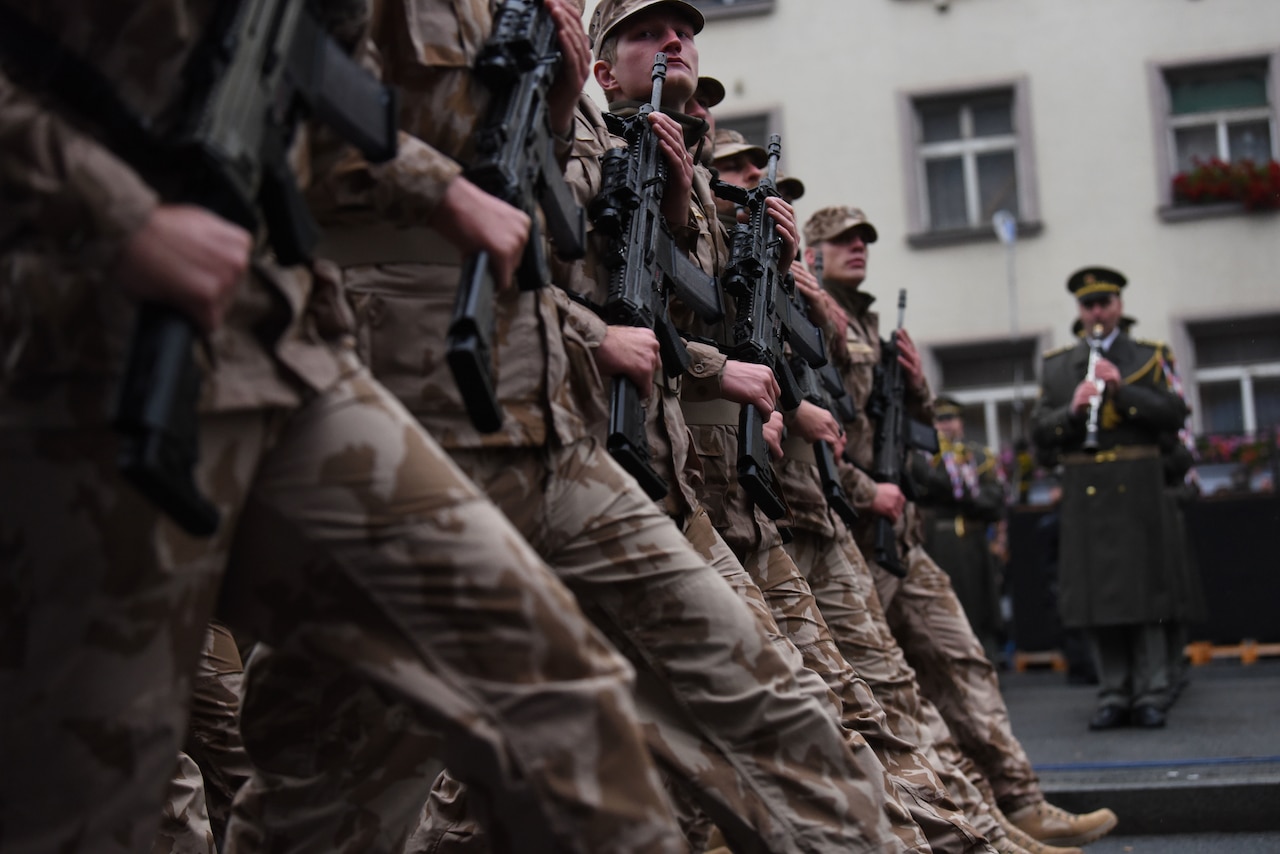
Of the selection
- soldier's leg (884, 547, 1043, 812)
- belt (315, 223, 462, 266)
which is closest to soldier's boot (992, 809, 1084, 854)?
soldier's leg (884, 547, 1043, 812)

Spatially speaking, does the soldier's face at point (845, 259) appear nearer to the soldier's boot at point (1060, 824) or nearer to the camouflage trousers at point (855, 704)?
the soldier's boot at point (1060, 824)

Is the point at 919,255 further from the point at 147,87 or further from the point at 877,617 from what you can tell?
the point at 147,87

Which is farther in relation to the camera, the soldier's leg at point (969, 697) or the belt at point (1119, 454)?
the belt at point (1119, 454)

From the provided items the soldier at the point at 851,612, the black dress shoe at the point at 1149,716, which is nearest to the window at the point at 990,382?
the black dress shoe at the point at 1149,716

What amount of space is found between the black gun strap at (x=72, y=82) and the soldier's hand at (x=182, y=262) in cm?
14

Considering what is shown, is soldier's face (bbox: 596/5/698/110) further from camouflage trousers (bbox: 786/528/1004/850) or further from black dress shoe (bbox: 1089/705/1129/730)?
black dress shoe (bbox: 1089/705/1129/730)

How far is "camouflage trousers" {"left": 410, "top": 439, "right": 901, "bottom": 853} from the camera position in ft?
9.24

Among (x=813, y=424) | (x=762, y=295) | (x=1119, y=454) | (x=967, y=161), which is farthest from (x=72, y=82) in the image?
(x=967, y=161)

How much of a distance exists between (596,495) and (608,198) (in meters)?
1.17

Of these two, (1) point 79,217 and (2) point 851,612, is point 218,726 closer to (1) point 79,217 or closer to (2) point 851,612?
(2) point 851,612

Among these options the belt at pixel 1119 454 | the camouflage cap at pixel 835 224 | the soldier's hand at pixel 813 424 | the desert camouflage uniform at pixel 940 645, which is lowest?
the desert camouflage uniform at pixel 940 645

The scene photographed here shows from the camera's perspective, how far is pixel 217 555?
82.8 inches

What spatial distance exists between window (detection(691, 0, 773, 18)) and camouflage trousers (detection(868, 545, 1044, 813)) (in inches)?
453

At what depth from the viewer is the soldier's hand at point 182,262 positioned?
1878mm
